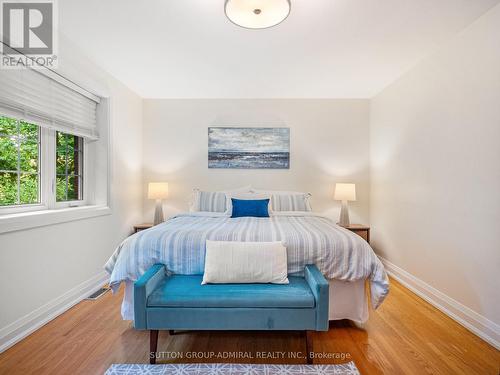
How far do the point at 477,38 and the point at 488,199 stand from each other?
1262 mm

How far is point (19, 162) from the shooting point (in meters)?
2.13

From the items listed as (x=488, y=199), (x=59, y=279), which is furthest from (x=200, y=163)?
(x=488, y=199)

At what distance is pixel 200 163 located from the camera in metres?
3.99

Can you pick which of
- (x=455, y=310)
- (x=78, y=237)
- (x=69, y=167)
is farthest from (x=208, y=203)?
(x=455, y=310)

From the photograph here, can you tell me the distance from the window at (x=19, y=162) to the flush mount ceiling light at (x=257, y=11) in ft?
6.27

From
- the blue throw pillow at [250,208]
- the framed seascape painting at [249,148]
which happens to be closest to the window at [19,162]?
the blue throw pillow at [250,208]

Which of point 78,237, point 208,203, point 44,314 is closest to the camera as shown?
point 44,314

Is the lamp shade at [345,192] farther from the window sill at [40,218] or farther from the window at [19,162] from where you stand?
the window at [19,162]

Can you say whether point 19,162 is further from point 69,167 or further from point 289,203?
point 289,203

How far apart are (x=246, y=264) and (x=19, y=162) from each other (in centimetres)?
203

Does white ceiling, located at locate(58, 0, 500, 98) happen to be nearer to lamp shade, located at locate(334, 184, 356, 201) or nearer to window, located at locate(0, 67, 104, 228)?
window, located at locate(0, 67, 104, 228)

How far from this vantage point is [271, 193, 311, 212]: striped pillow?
3.34 m

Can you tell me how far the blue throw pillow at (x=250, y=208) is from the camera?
9.98 feet

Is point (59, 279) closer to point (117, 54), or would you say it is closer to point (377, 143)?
point (117, 54)
